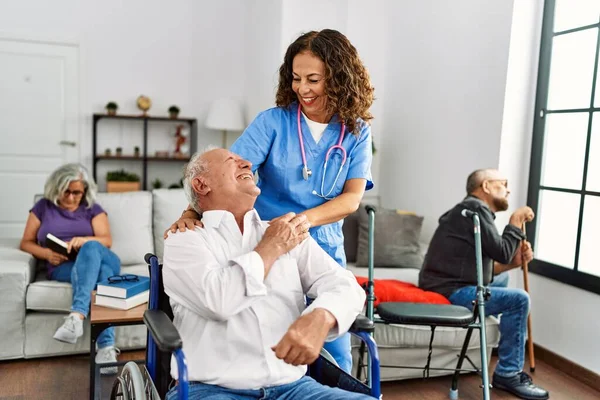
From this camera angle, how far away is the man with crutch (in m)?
2.82

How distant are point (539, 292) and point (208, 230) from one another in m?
2.47

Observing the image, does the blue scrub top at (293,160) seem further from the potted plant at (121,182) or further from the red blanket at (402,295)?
the potted plant at (121,182)

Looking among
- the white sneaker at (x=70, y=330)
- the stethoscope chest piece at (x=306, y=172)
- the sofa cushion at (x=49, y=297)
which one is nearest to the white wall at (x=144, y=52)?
the sofa cushion at (x=49, y=297)

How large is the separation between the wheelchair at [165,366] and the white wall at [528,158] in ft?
6.63

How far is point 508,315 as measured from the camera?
289 cm

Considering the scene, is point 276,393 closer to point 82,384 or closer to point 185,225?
point 185,225

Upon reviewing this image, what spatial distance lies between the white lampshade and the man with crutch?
2939 millimetres

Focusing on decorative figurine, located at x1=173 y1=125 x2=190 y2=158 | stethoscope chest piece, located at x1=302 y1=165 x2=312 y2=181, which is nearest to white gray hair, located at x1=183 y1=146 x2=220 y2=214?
stethoscope chest piece, located at x1=302 y1=165 x2=312 y2=181

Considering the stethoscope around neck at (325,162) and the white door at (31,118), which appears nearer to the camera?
the stethoscope around neck at (325,162)

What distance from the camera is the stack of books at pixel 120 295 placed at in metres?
2.53

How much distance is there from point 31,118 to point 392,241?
3.67 meters

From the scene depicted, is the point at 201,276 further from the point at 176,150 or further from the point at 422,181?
the point at 176,150

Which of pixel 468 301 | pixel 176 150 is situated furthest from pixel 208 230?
pixel 176 150

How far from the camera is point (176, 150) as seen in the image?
5.87 m
